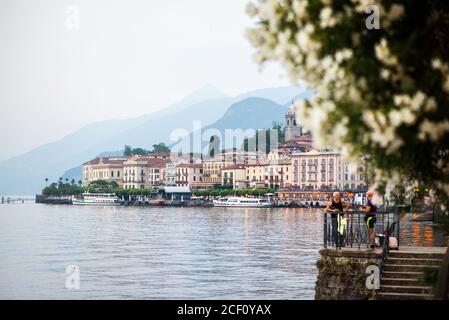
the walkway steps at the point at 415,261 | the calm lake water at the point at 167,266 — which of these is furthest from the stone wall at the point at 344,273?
the calm lake water at the point at 167,266

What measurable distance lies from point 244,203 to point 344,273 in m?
154

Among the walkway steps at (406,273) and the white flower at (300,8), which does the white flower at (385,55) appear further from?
the walkway steps at (406,273)

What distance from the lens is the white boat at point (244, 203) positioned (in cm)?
16850

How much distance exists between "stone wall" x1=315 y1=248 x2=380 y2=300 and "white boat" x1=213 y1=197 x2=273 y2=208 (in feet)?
494

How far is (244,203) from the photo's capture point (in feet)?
561

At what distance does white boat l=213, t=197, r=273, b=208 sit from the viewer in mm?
168500

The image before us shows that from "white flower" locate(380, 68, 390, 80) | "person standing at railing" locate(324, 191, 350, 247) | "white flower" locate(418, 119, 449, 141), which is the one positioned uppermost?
"white flower" locate(380, 68, 390, 80)

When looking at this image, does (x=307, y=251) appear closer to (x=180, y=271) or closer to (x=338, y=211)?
(x=180, y=271)

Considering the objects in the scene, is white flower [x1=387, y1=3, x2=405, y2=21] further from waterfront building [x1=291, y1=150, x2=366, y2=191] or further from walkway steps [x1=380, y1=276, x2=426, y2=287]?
waterfront building [x1=291, y1=150, x2=366, y2=191]

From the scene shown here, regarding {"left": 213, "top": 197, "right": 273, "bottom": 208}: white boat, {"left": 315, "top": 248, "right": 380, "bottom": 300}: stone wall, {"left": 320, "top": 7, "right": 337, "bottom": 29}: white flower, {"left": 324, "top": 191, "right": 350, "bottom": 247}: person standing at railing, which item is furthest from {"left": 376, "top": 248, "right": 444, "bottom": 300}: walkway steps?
{"left": 213, "top": 197, "right": 273, "bottom": 208}: white boat

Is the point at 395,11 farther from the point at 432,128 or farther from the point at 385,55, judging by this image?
the point at 432,128

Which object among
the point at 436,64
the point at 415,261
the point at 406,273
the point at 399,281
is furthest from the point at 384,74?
the point at 415,261

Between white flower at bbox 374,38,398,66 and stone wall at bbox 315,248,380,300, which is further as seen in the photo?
stone wall at bbox 315,248,380,300
